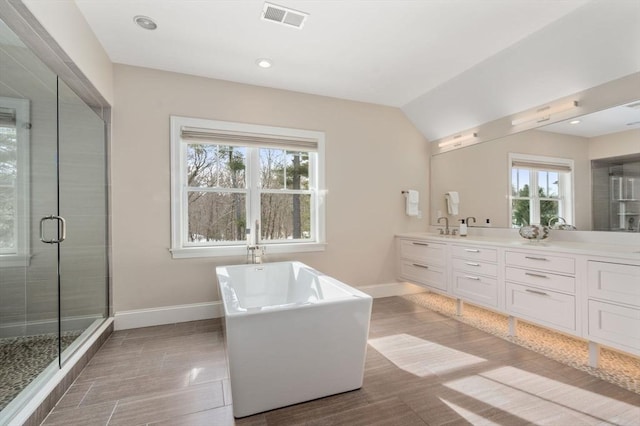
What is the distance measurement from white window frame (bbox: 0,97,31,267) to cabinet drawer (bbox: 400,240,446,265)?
3.64 metres

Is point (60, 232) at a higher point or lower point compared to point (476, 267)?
higher

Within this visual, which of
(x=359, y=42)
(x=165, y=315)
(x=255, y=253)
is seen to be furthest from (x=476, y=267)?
(x=165, y=315)

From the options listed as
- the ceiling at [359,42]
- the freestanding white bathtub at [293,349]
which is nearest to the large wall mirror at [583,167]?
the ceiling at [359,42]

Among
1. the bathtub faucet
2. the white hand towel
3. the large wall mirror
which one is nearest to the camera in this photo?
the large wall mirror

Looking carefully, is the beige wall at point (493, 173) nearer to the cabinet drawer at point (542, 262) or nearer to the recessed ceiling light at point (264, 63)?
the cabinet drawer at point (542, 262)

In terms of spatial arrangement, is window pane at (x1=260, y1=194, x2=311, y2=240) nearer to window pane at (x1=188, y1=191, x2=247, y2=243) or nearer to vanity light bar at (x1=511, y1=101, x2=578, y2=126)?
window pane at (x1=188, y1=191, x2=247, y2=243)

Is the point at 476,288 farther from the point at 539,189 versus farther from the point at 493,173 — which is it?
the point at 493,173

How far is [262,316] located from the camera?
162 centimetres

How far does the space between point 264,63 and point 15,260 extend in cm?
252

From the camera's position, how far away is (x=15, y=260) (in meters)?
2.10

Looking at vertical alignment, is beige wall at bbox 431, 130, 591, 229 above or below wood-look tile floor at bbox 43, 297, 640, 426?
above

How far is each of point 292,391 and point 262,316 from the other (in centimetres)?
Result: 51

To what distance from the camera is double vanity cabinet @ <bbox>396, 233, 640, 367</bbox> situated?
1.93 meters

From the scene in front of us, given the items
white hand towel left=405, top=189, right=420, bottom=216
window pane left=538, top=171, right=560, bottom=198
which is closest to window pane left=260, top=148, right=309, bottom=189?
white hand towel left=405, top=189, right=420, bottom=216
